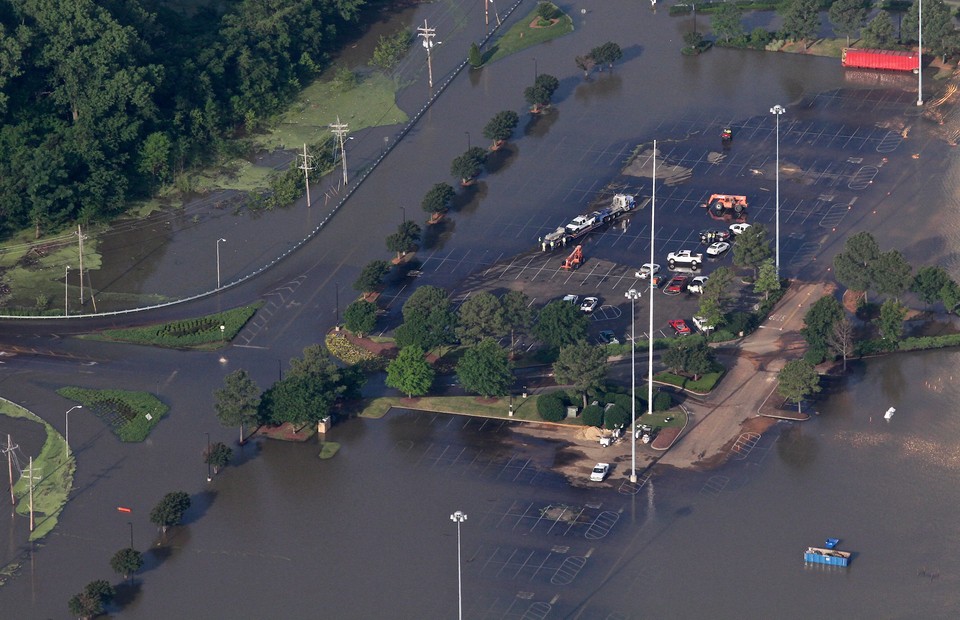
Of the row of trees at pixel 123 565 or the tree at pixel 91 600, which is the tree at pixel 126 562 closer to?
the row of trees at pixel 123 565

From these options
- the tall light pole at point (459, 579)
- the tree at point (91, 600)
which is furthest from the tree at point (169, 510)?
the tall light pole at point (459, 579)

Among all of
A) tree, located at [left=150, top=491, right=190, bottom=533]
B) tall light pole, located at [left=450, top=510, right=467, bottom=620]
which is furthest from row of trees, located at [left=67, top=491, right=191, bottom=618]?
tall light pole, located at [left=450, top=510, right=467, bottom=620]

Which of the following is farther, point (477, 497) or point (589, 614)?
point (477, 497)

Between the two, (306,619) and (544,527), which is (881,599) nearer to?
(544,527)

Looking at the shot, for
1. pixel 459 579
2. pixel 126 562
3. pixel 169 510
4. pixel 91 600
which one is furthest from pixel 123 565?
pixel 459 579

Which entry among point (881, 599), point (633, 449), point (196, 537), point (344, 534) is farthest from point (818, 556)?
point (196, 537)

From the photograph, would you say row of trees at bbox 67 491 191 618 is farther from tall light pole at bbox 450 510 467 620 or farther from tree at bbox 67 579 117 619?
tall light pole at bbox 450 510 467 620

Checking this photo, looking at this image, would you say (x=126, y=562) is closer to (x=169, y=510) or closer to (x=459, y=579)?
(x=169, y=510)
